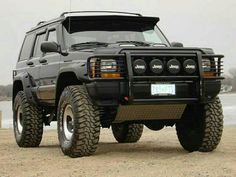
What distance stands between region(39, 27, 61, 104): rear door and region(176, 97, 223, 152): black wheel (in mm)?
1949

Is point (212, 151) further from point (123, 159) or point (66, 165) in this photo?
point (66, 165)

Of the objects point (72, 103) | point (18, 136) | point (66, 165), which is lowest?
point (18, 136)

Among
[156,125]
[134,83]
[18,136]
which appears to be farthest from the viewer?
[18,136]

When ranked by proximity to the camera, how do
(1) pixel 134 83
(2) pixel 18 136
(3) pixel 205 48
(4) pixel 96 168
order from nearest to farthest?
(4) pixel 96 168, (1) pixel 134 83, (3) pixel 205 48, (2) pixel 18 136

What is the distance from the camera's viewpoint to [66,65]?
7664 millimetres

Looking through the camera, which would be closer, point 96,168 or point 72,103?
point 96,168

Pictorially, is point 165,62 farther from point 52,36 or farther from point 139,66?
point 52,36

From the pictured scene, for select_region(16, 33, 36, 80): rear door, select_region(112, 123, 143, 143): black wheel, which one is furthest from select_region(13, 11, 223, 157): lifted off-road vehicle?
select_region(112, 123, 143, 143): black wheel

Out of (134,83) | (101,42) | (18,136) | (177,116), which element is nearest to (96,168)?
(134,83)

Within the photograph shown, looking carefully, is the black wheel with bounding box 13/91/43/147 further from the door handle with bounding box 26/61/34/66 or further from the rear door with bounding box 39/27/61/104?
the rear door with bounding box 39/27/61/104

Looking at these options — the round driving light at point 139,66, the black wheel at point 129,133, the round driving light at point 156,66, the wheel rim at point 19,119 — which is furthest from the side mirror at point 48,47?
the black wheel at point 129,133

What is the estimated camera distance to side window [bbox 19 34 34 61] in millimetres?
9977

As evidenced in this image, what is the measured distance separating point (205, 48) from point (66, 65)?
1887 mm

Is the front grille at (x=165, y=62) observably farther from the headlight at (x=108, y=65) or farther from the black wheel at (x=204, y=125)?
the black wheel at (x=204, y=125)
